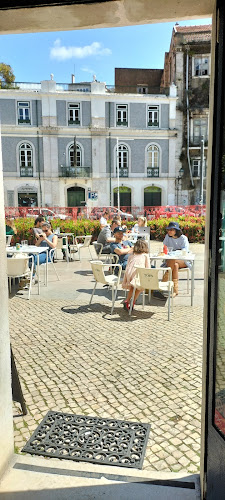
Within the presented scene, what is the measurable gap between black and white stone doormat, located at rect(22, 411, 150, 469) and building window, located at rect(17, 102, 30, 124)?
96.9 ft

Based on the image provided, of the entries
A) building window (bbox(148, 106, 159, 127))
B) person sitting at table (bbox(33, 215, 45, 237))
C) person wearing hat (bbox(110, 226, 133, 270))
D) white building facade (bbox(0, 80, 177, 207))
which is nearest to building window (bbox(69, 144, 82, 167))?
white building facade (bbox(0, 80, 177, 207))

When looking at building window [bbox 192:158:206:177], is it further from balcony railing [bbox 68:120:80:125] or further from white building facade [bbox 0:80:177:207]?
balcony railing [bbox 68:120:80:125]

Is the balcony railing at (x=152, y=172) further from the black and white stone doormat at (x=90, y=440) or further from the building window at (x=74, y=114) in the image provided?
the black and white stone doormat at (x=90, y=440)

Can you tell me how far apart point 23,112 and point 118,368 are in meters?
29.1

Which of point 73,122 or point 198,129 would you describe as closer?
point 73,122

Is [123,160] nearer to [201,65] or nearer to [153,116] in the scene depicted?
[153,116]

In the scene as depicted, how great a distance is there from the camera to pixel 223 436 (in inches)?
65.3

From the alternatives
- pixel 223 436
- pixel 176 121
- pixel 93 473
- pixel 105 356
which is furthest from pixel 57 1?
pixel 176 121

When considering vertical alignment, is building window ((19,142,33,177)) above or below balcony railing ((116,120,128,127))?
below

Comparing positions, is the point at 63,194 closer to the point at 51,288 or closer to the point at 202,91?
the point at 202,91

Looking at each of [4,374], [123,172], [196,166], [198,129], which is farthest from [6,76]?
[4,374]

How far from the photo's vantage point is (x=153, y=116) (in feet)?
101

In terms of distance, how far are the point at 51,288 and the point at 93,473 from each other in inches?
195

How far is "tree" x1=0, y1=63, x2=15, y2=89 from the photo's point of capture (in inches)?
1197
